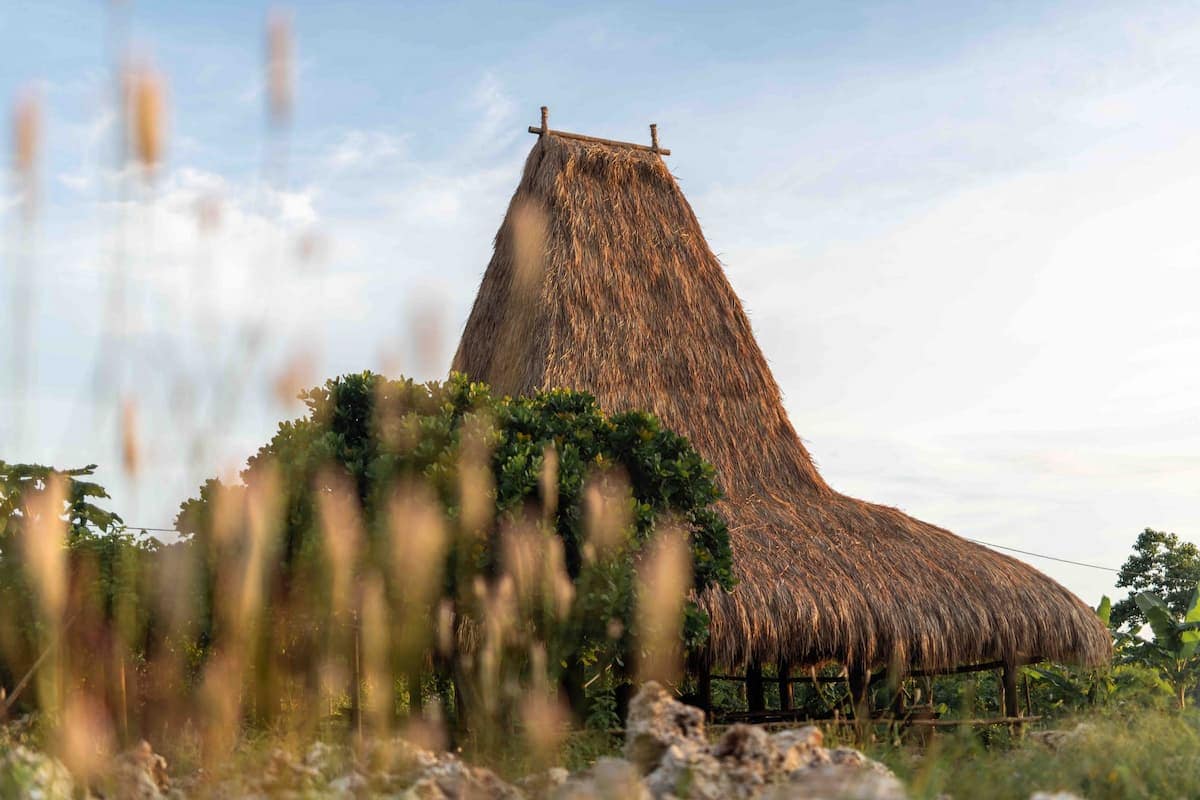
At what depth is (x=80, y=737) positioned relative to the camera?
3.63m

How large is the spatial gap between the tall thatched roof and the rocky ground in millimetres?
5320

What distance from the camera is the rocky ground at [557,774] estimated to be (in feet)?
11.8

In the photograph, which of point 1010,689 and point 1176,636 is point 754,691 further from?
point 1176,636

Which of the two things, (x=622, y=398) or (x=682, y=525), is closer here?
(x=682, y=525)

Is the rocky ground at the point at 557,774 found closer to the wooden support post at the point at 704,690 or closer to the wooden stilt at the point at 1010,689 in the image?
the wooden support post at the point at 704,690

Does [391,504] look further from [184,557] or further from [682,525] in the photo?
[682,525]

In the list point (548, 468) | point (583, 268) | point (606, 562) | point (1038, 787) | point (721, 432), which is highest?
point (583, 268)

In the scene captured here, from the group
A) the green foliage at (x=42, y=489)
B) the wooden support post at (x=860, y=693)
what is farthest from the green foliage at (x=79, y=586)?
the wooden support post at (x=860, y=693)

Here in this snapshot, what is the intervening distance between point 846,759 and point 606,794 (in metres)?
1.31

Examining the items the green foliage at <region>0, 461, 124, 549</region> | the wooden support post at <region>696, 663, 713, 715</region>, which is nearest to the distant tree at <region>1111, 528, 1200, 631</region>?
the wooden support post at <region>696, 663, 713, 715</region>

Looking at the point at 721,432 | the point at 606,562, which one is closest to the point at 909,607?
the point at 721,432

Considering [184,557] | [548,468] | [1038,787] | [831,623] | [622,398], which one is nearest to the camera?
[1038,787]

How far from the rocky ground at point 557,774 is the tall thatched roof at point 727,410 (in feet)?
17.5

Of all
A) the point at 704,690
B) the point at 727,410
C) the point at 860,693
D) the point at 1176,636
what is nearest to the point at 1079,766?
the point at 704,690
